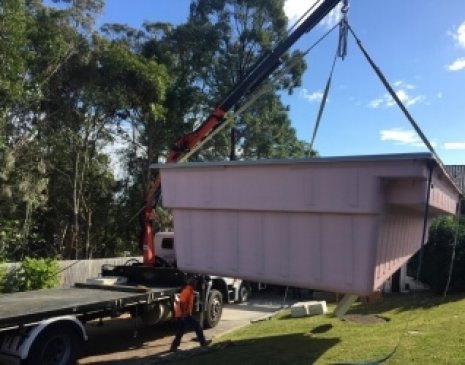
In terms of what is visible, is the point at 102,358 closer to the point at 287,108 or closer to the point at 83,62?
the point at 83,62

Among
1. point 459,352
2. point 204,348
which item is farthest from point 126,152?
point 459,352

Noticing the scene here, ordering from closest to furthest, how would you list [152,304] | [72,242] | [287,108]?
[152,304] < [72,242] < [287,108]

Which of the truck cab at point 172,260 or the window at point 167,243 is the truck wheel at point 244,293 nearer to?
the truck cab at point 172,260

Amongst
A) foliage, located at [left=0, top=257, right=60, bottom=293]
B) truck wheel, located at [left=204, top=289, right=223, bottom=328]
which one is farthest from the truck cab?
foliage, located at [left=0, top=257, right=60, bottom=293]

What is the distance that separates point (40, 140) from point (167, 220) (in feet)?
17.6

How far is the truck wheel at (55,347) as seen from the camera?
7566mm

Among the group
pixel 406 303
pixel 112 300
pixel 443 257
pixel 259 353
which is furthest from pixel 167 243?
pixel 443 257

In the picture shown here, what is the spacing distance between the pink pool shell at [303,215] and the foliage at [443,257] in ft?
33.2

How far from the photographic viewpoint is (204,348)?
359 inches

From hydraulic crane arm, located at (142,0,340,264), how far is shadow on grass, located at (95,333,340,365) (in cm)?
369

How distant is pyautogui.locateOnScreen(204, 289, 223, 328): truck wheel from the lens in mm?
12091

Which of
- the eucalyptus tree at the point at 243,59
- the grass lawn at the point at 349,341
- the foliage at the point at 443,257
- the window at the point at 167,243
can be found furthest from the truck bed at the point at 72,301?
the eucalyptus tree at the point at 243,59

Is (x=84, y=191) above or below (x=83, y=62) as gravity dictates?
below

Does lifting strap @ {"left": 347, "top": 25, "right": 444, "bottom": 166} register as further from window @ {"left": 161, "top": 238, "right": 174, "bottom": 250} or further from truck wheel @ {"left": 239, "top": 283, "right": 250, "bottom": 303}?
truck wheel @ {"left": 239, "top": 283, "right": 250, "bottom": 303}
